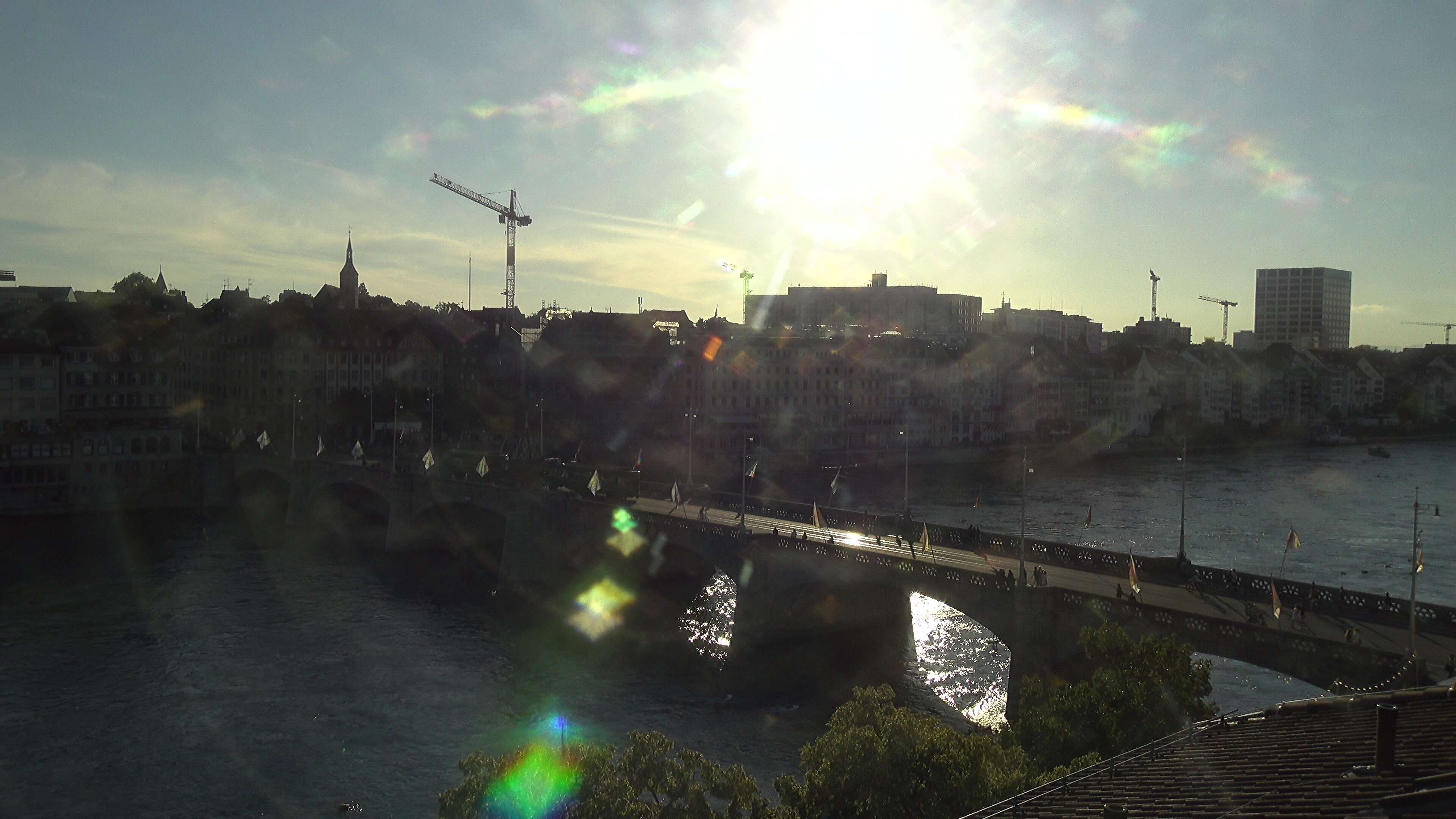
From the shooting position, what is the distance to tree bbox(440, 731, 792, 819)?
57.7ft

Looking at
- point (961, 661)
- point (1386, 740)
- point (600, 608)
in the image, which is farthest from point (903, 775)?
point (600, 608)

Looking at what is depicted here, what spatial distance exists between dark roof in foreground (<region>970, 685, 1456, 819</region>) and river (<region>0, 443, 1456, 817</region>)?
56.0ft

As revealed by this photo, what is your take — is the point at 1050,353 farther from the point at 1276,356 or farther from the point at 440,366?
the point at 440,366

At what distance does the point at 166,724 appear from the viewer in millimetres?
34594

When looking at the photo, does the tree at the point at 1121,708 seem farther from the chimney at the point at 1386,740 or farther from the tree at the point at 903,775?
the chimney at the point at 1386,740

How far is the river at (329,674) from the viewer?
3086cm

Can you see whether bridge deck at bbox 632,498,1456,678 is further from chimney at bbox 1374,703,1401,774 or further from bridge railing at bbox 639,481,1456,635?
chimney at bbox 1374,703,1401,774

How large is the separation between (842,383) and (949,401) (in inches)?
666

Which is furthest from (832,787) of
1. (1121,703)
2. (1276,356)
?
(1276,356)

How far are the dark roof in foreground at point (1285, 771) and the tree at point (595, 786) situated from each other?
21.0 ft

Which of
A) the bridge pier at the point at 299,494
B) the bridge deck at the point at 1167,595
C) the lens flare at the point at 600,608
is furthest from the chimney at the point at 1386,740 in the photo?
the bridge pier at the point at 299,494

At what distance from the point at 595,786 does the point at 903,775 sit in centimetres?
504

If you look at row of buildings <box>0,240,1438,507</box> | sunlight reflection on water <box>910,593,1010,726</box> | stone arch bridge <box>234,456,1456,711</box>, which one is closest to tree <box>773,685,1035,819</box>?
stone arch bridge <box>234,456,1456,711</box>

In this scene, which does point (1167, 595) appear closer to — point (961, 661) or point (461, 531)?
point (961, 661)
